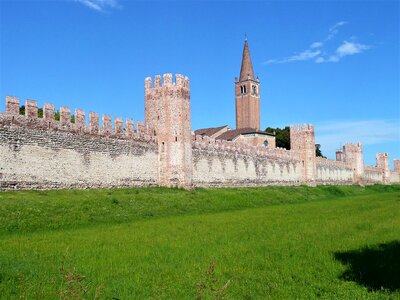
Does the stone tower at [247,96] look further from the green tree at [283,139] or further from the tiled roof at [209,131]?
the tiled roof at [209,131]

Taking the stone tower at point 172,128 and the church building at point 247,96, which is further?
the church building at point 247,96

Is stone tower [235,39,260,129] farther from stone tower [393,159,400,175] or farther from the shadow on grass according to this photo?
the shadow on grass

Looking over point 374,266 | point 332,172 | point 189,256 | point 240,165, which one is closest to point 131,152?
point 240,165

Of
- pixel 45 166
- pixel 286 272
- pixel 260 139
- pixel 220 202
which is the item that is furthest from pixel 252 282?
pixel 260 139

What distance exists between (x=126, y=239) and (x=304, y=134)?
132 feet

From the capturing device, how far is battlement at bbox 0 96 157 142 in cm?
2003

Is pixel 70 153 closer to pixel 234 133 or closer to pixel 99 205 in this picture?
pixel 99 205

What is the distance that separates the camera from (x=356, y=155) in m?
65.0

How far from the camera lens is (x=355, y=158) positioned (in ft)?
213

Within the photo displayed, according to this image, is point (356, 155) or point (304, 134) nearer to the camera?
point (304, 134)

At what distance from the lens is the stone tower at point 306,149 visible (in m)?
49.5

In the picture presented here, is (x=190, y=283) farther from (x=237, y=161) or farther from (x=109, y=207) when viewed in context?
(x=237, y=161)

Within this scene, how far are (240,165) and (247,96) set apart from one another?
42993mm

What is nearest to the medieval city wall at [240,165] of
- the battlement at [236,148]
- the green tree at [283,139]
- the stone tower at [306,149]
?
the battlement at [236,148]
